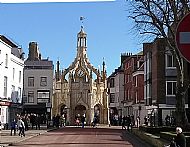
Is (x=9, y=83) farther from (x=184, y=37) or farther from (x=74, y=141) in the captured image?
(x=184, y=37)

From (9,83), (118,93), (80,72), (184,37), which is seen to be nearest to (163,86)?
(9,83)

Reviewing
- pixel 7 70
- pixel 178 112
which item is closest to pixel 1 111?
pixel 7 70

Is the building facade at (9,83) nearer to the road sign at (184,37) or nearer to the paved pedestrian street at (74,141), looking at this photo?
the paved pedestrian street at (74,141)

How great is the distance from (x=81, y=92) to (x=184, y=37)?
242ft

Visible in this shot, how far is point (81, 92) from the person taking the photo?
78.3 metres

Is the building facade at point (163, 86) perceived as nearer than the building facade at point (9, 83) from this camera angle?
No

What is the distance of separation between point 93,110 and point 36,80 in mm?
11184

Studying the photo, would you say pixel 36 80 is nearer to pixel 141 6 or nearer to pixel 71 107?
pixel 71 107

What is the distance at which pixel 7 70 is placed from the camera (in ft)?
174

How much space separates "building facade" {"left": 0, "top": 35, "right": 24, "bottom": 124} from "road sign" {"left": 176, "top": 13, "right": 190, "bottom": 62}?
142 feet

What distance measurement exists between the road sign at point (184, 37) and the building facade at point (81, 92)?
71.7 metres

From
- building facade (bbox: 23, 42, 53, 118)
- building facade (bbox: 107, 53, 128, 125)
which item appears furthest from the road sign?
building facade (bbox: 107, 53, 128, 125)

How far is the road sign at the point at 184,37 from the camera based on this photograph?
14.9 ft

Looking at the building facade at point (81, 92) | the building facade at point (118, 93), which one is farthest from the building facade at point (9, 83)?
the building facade at point (118, 93)
